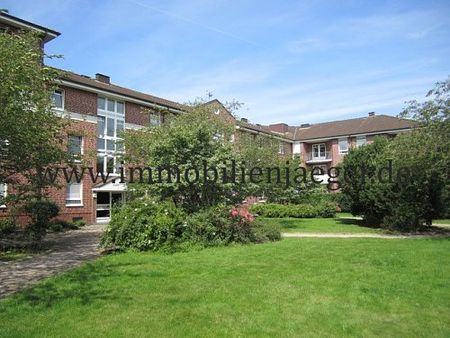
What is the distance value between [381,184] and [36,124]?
14131 millimetres

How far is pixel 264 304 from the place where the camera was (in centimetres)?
646

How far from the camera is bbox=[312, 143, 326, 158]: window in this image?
5050 centimetres

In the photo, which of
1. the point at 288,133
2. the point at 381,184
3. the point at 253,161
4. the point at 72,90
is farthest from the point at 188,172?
the point at 288,133

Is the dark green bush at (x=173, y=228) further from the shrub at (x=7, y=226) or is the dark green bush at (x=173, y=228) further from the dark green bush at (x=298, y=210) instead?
the dark green bush at (x=298, y=210)

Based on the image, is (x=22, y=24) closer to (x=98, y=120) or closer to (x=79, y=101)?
(x=79, y=101)

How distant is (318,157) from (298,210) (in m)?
21.5

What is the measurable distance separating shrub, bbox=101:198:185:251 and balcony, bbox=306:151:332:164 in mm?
38500

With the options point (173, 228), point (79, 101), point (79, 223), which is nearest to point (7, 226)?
point (79, 223)

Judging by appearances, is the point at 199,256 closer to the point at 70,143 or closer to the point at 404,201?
the point at 70,143

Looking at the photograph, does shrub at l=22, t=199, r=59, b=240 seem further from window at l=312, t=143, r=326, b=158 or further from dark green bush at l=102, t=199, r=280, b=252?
window at l=312, t=143, r=326, b=158

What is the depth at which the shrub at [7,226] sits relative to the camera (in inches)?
698

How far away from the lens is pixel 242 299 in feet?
22.0

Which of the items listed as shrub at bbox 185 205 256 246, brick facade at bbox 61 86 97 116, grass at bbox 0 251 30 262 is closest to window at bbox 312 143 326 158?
brick facade at bbox 61 86 97 116

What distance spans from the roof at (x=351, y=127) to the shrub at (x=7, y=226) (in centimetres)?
3476
